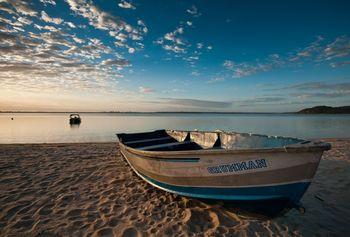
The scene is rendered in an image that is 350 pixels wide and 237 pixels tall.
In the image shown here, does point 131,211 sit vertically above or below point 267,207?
below

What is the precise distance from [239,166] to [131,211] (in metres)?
3.02

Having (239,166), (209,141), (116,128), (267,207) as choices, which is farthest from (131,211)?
(116,128)

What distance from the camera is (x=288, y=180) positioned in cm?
432

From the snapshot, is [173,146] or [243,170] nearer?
[243,170]

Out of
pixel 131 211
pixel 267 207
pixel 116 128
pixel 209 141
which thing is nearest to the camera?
pixel 267 207

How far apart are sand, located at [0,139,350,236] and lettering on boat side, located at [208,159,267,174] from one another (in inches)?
49.1

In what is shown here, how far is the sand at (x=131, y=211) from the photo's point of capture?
4.67 meters

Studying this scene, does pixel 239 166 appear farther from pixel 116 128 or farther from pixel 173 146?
pixel 116 128

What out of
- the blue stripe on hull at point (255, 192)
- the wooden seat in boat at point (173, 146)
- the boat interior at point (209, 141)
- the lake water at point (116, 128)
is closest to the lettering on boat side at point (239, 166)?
the blue stripe on hull at point (255, 192)

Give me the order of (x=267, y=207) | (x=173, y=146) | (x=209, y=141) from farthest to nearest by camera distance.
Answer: (x=209, y=141), (x=173, y=146), (x=267, y=207)

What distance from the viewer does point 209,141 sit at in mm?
8578

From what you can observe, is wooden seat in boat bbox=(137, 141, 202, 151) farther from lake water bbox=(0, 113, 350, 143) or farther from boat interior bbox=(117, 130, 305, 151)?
lake water bbox=(0, 113, 350, 143)

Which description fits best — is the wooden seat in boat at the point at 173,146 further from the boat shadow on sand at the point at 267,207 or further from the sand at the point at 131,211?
the boat shadow on sand at the point at 267,207

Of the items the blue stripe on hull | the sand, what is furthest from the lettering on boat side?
the sand
